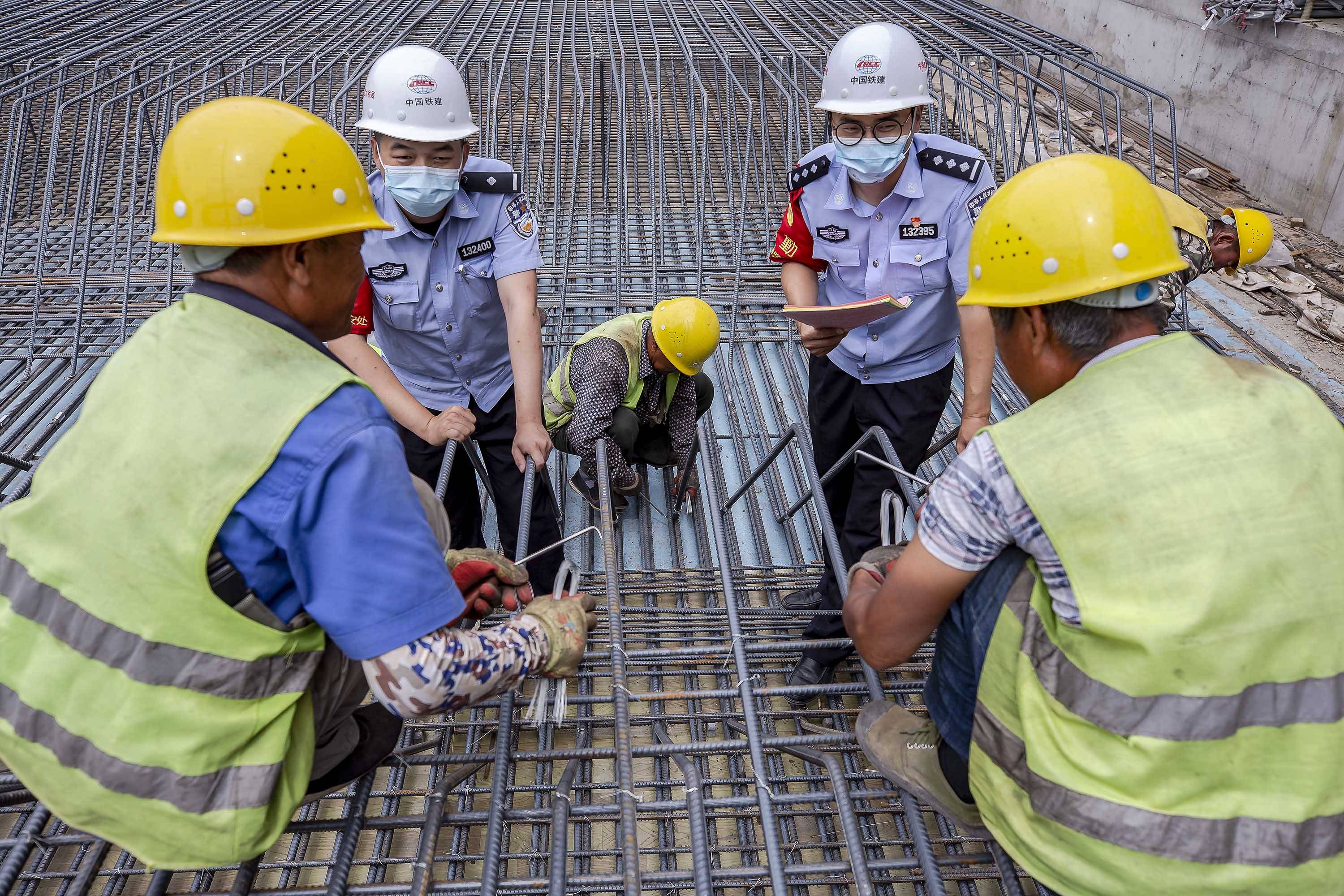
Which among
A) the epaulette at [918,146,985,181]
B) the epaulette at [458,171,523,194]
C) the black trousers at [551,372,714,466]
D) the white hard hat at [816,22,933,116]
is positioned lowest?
the black trousers at [551,372,714,466]

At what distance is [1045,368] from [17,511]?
1.62 meters

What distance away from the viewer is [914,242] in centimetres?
258

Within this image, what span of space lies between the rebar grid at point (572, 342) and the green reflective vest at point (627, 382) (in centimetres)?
35

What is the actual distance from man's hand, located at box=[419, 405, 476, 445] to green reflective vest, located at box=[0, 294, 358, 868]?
3.57ft

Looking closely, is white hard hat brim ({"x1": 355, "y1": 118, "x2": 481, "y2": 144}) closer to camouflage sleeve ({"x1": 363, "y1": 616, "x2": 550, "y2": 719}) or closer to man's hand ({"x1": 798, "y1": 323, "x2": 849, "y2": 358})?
man's hand ({"x1": 798, "y1": 323, "x2": 849, "y2": 358})

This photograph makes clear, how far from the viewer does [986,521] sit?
4.25 feet

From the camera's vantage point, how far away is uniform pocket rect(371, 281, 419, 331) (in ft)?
8.42

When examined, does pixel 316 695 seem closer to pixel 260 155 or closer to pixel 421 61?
pixel 260 155

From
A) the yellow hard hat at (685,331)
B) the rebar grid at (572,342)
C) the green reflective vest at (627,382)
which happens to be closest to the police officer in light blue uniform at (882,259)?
the rebar grid at (572,342)

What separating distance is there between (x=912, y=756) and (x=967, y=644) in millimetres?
388

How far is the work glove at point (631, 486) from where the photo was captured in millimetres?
3308

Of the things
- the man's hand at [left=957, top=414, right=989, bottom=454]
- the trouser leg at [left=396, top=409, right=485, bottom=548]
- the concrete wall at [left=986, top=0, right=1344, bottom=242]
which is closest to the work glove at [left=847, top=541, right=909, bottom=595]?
the man's hand at [left=957, top=414, right=989, bottom=454]

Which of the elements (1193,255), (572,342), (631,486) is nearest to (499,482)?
(631,486)

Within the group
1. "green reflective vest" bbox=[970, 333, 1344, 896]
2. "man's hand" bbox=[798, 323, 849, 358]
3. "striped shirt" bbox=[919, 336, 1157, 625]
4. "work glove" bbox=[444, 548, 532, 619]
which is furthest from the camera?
"man's hand" bbox=[798, 323, 849, 358]
